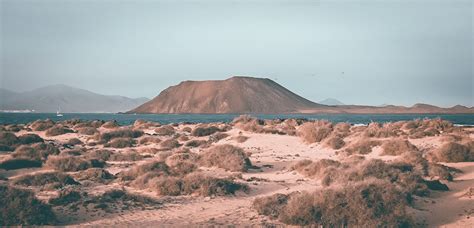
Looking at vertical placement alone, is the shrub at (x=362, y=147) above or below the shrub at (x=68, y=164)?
above

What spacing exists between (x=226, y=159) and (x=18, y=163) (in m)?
10.4

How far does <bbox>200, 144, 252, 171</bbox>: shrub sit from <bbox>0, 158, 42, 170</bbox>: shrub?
861 centimetres

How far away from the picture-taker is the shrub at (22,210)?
1127 cm

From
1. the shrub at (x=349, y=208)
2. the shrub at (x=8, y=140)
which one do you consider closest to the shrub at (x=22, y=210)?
the shrub at (x=349, y=208)

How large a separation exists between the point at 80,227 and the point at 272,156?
17933 mm

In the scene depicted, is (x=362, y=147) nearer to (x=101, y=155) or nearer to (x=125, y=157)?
(x=125, y=157)

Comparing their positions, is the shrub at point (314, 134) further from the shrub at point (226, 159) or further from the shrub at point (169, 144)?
the shrub at point (226, 159)

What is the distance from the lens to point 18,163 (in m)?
22.0

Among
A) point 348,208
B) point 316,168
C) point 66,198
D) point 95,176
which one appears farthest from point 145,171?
point 348,208

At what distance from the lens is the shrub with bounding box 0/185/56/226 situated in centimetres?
1127

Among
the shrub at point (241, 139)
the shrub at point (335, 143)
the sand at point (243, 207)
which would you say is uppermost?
the shrub at point (335, 143)

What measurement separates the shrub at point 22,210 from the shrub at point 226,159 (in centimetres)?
1108

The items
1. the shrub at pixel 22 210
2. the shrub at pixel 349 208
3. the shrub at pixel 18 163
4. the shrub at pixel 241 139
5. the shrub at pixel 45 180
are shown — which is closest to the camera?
the shrub at pixel 22 210

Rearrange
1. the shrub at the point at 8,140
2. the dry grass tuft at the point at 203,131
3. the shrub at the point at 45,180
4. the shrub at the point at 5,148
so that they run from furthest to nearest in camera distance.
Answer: the dry grass tuft at the point at 203,131, the shrub at the point at 8,140, the shrub at the point at 5,148, the shrub at the point at 45,180
